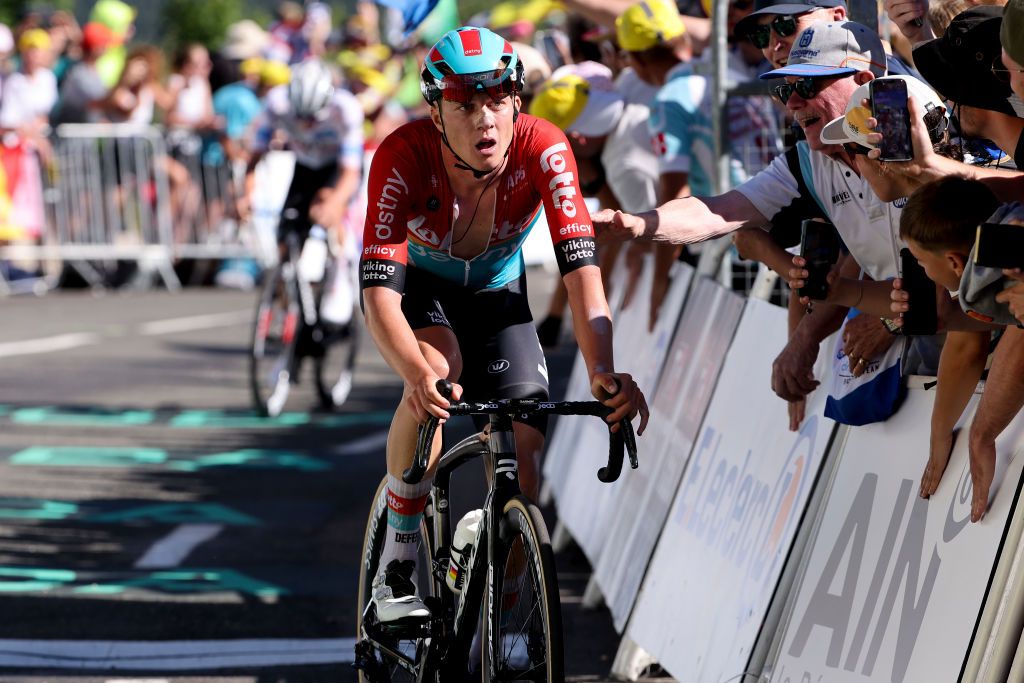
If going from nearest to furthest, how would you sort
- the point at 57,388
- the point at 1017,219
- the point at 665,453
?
the point at 1017,219 < the point at 665,453 < the point at 57,388

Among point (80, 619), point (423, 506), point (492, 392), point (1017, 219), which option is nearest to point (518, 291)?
point (492, 392)

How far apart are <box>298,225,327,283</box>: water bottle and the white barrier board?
21.5 feet

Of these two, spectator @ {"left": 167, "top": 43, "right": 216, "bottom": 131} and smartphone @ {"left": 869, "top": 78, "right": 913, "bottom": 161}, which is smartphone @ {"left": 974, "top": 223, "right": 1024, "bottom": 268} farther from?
spectator @ {"left": 167, "top": 43, "right": 216, "bottom": 131}

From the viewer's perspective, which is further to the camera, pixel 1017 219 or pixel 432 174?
pixel 432 174

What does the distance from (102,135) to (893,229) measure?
18.2m

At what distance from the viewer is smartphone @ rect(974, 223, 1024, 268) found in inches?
133

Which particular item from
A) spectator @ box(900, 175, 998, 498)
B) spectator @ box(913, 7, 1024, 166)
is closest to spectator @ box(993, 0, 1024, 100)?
spectator @ box(900, 175, 998, 498)

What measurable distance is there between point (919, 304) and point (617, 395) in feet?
2.56

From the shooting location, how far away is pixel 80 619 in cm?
694

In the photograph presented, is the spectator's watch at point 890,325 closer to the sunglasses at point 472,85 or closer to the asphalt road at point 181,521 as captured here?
the sunglasses at point 472,85

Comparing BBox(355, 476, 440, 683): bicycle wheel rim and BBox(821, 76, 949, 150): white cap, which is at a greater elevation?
BBox(821, 76, 949, 150): white cap

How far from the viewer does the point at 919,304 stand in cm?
398

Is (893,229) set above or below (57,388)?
above

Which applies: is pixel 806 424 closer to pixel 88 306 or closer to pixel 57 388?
pixel 57 388
